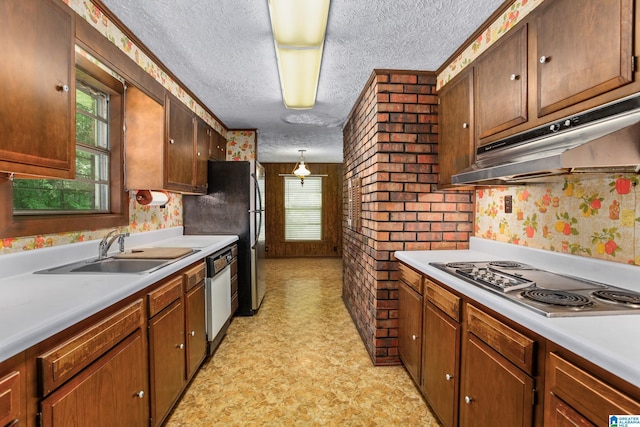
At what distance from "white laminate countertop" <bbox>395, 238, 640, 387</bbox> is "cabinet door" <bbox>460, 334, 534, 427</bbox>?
20 cm

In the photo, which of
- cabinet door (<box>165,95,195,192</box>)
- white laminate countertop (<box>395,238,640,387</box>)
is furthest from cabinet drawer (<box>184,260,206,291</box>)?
white laminate countertop (<box>395,238,640,387</box>)

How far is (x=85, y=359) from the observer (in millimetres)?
1096

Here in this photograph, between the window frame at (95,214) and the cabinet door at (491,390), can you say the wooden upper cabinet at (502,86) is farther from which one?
the window frame at (95,214)

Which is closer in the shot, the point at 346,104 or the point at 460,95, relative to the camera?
the point at 460,95

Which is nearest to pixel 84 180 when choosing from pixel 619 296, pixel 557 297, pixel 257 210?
pixel 257 210

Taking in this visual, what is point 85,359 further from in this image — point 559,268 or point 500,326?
point 559,268

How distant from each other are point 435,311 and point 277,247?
6074 millimetres

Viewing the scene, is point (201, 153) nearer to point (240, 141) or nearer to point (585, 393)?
point (240, 141)

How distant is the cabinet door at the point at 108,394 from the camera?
994 mm

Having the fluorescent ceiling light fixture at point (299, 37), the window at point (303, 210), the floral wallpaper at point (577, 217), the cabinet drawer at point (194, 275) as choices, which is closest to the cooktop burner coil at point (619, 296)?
the floral wallpaper at point (577, 217)

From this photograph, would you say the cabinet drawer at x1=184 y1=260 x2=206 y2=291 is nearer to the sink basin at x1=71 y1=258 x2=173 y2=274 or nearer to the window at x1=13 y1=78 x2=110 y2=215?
the sink basin at x1=71 y1=258 x2=173 y2=274

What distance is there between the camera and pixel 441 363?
65.2 inches

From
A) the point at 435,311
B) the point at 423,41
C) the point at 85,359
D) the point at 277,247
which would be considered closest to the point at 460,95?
the point at 423,41

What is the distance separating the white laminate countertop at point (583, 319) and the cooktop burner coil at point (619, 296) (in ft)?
0.36
